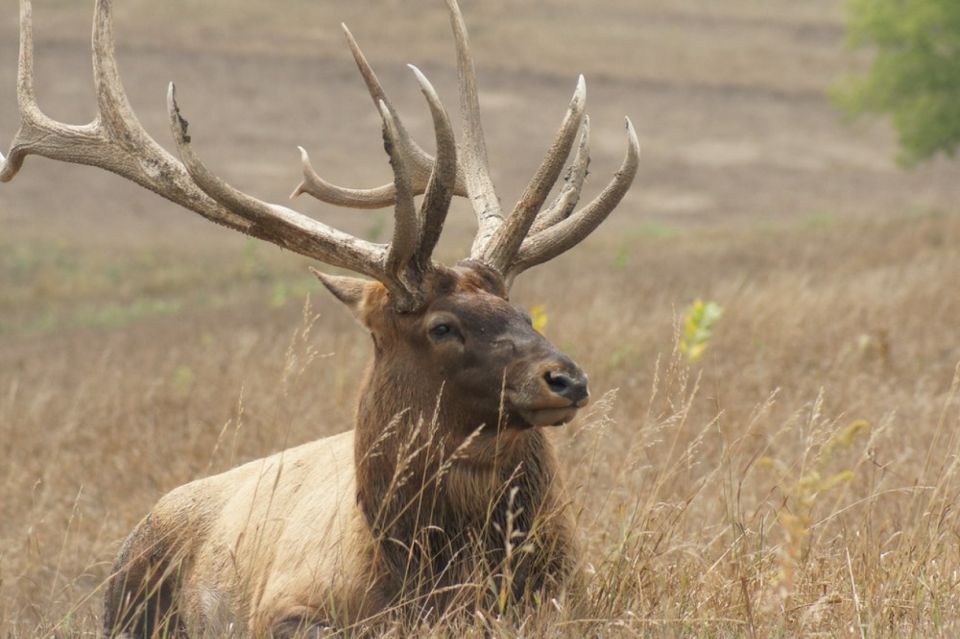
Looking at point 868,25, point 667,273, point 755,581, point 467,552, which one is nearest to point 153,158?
point 467,552

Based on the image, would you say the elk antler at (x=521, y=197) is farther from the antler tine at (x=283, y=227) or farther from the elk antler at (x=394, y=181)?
the antler tine at (x=283, y=227)

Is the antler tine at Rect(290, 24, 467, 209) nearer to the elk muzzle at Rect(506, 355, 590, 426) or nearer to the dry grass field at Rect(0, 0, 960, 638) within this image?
the dry grass field at Rect(0, 0, 960, 638)

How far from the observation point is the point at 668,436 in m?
7.59

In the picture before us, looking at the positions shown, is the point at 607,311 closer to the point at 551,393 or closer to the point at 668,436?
the point at 668,436

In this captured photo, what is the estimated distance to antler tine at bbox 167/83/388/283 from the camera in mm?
4582

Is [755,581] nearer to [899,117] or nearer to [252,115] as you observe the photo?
[899,117]

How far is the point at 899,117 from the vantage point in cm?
2638

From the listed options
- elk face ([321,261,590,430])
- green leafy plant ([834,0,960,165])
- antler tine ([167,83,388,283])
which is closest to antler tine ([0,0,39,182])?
antler tine ([167,83,388,283])

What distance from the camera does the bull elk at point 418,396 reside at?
4.30 metres

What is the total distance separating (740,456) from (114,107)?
3.57 m

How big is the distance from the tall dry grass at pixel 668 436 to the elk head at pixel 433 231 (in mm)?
330

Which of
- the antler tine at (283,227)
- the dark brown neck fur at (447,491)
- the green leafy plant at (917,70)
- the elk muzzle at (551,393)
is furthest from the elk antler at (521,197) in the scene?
the green leafy plant at (917,70)

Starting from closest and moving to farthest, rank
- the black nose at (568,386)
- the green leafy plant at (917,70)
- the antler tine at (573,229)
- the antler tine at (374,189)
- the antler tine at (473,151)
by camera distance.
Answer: the black nose at (568,386), the antler tine at (573,229), the antler tine at (473,151), the antler tine at (374,189), the green leafy plant at (917,70)

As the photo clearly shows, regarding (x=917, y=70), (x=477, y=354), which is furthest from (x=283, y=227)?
(x=917, y=70)
